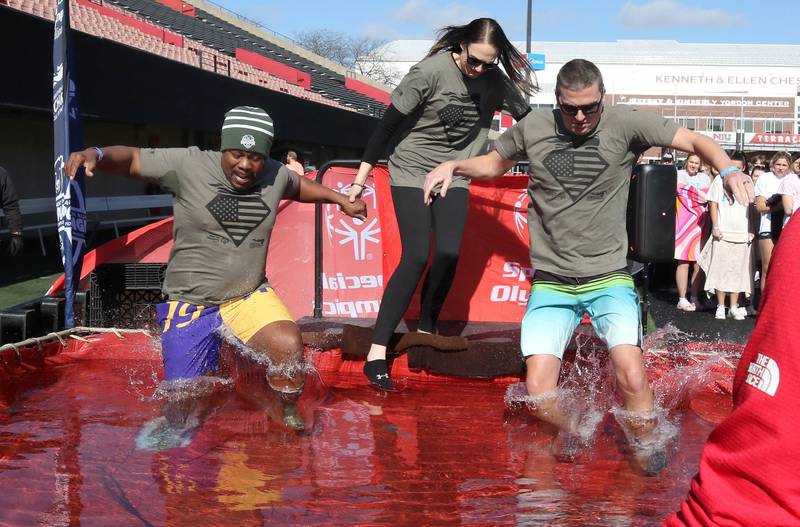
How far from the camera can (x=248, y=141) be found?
476 centimetres

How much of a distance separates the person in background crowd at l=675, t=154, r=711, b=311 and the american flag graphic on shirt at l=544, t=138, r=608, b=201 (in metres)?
6.43

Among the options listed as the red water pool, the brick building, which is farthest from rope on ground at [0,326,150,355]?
the brick building

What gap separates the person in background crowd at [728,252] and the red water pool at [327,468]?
4481 mm

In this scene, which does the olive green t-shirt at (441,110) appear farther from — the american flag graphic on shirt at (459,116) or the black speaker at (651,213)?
the black speaker at (651,213)

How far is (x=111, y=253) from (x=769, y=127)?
328 ft

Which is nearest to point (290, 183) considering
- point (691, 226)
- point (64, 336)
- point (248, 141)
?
point (248, 141)

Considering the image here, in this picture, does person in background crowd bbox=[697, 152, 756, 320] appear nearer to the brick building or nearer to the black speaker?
the black speaker

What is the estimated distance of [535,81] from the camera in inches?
→ 236

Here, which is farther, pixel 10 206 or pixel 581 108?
pixel 10 206

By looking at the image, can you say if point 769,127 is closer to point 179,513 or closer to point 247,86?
point 247,86

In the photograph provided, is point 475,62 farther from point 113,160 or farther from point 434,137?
point 113,160

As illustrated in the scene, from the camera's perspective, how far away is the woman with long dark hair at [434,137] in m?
5.51

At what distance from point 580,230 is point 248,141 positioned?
179 cm

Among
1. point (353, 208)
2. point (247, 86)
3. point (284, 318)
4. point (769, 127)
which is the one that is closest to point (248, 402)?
point (284, 318)
